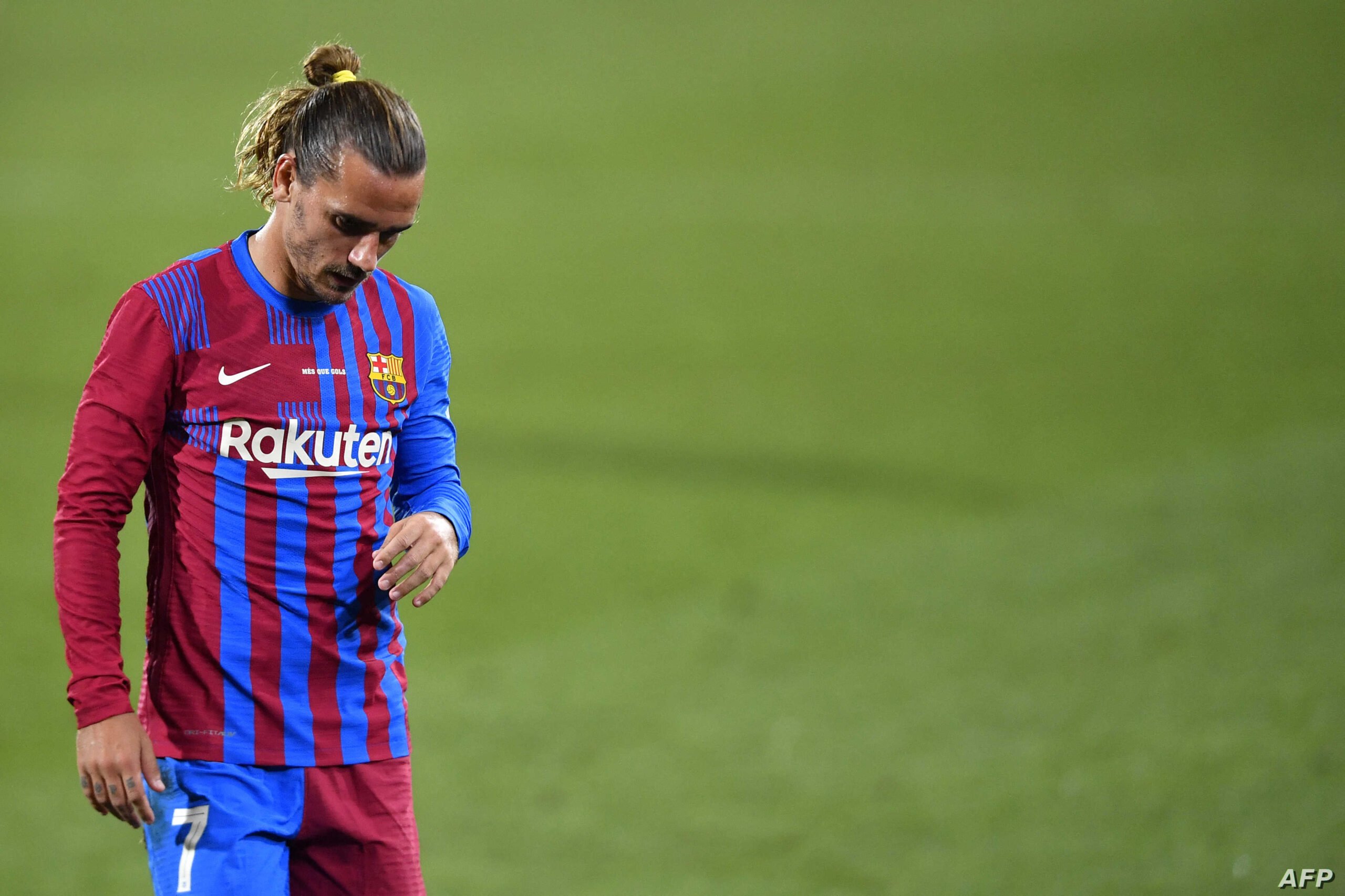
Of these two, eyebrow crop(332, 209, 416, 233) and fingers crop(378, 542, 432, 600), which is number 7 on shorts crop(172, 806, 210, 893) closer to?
fingers crop(378, 542, 432, 600)

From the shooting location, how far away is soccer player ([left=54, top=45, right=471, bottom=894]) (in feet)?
7.08

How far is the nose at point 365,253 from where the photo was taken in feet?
7.45

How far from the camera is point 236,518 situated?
2.27m

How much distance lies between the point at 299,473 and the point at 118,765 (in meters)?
0.49

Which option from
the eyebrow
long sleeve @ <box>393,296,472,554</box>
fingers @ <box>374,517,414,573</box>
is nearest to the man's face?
the eyebrow

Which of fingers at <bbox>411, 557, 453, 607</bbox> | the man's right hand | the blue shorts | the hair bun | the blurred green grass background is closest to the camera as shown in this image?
the man's right hand

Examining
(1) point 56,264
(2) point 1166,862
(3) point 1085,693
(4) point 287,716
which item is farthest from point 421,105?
(4) point 287,716

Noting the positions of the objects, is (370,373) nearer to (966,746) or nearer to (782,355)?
(966,746)

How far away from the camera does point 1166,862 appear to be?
3.92 metres

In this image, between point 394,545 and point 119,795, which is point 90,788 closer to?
point 119,795

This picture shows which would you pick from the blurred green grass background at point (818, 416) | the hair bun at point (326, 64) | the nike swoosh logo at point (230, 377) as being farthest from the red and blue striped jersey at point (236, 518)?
the blurred green grass background at point (818, 416)

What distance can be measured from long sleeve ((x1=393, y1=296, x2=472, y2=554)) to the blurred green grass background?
1.62 metres

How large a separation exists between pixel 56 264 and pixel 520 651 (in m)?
4.04

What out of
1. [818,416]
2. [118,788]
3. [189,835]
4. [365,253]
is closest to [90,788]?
[118,788]
